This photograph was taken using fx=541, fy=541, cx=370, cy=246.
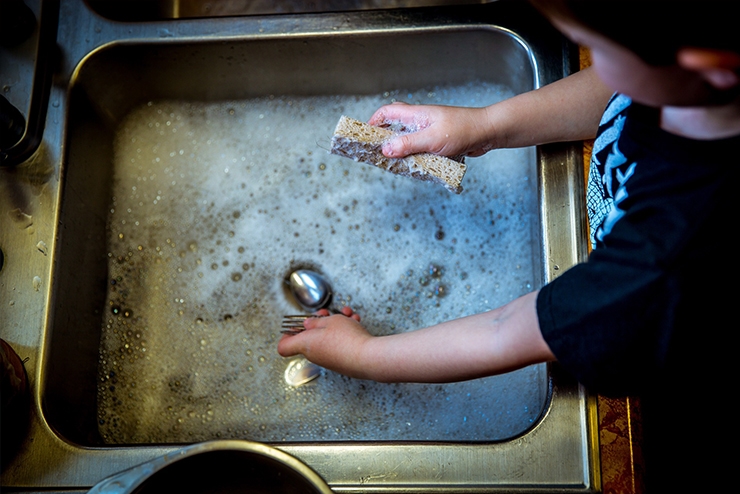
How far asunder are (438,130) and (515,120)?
0.32 ft

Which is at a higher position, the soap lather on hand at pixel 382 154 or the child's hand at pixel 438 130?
the child's hand at pixel 438 130

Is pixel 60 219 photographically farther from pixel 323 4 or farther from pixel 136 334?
pixel 323 4

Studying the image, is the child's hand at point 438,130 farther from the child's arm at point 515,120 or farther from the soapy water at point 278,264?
the soapy water at point 278,264

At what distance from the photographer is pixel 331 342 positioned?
2.24ft

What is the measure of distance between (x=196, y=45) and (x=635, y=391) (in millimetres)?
709

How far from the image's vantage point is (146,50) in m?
0.78

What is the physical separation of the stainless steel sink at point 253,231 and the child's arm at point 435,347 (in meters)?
0.08

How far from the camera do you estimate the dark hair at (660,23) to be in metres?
0.33

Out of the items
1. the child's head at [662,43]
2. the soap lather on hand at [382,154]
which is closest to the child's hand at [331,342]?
the soap lather on hand at [382,154]

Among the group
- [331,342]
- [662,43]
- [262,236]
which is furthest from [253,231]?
[662,43]

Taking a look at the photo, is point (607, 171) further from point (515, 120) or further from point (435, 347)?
point (435, 347)

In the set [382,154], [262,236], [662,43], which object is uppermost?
[662,43]

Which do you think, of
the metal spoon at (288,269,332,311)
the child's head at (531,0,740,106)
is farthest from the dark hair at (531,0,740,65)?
the metal spoon at (288,269,332,311)

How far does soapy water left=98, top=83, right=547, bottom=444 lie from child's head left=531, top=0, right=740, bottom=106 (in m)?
0.37
